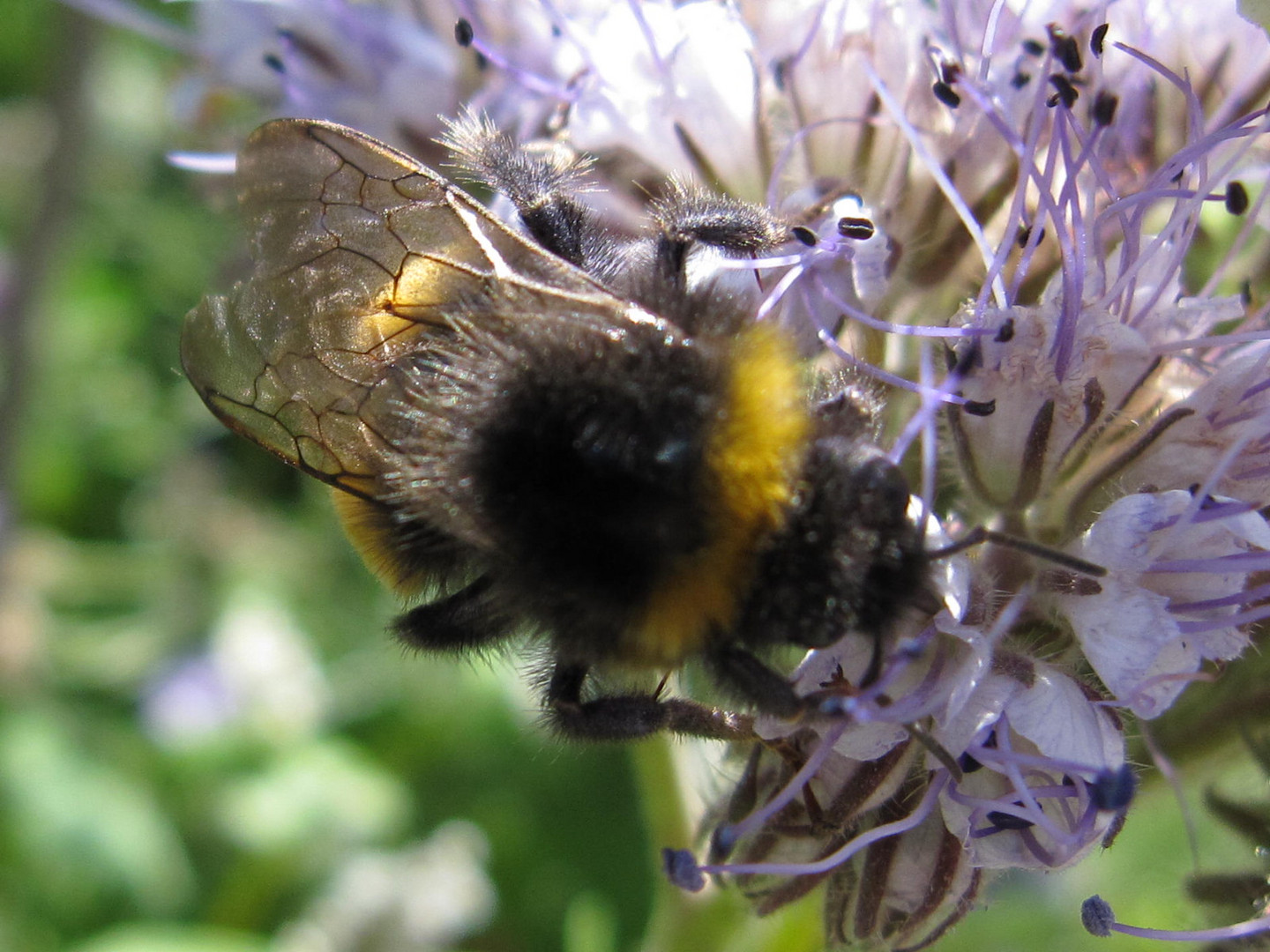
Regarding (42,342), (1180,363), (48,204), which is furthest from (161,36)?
(1180,363)

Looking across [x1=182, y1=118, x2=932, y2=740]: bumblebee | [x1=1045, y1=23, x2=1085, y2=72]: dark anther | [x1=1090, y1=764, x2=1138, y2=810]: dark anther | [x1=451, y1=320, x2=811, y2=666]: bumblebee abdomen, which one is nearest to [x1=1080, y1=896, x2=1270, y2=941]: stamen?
[x1=1090, y1=764, x2=1138, y2=810]: dark anther

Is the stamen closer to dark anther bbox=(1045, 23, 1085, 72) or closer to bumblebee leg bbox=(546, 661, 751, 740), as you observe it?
bumblebee leg bbox=(546, 661, 751, 740)

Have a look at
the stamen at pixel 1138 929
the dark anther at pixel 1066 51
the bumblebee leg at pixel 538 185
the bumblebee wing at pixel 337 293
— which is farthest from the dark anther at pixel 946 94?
the stamen at pixel 1138 929

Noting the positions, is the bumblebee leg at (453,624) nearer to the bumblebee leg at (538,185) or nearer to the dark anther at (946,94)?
the bumblebee leg at (538,185)

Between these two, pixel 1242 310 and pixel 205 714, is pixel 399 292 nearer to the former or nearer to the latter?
pixel 1242 310

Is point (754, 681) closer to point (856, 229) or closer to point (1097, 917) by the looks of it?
Result: point (1097, 917)
